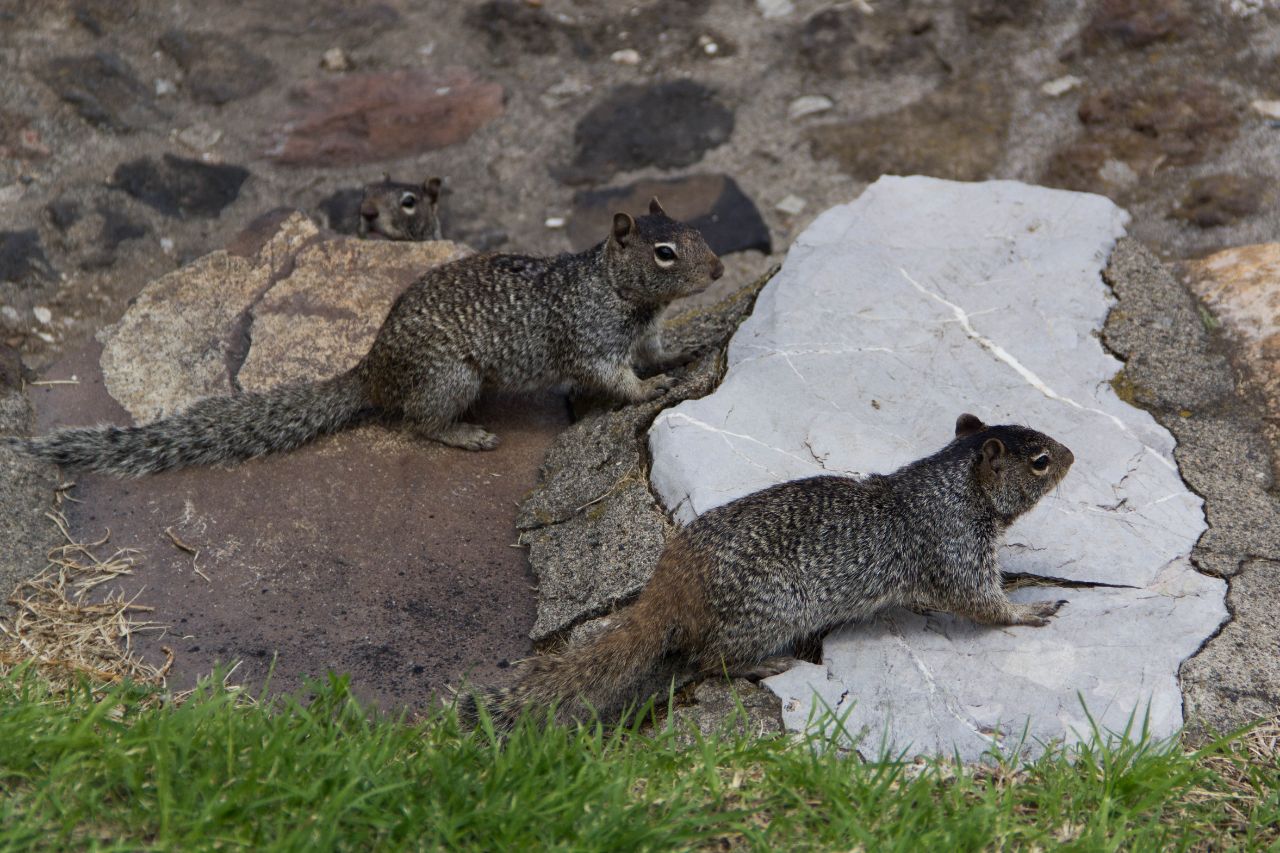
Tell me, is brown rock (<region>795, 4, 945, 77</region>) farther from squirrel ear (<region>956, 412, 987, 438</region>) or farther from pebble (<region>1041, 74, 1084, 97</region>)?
squirrel ear (<region>956, 412, 987, 438</region>)

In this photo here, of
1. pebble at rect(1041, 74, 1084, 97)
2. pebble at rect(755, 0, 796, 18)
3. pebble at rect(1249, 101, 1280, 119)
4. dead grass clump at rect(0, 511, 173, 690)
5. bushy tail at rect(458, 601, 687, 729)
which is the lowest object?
dead grass clump at rect(0, 511, 173, 690)

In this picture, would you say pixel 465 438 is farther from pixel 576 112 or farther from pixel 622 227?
pixel 576 112

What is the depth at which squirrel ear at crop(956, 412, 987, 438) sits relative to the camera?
15.9ft

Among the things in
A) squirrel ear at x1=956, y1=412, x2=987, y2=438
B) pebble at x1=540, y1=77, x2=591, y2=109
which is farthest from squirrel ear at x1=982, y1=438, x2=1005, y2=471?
pebble at x1=540, y1=77, x2=591, y2=109

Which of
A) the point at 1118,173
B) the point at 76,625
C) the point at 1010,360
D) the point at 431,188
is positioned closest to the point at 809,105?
the point at 1118,173

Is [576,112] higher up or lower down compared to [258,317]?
higher up

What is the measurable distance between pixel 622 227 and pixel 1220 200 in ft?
9.57

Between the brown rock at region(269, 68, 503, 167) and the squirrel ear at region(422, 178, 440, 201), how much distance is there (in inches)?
16.0

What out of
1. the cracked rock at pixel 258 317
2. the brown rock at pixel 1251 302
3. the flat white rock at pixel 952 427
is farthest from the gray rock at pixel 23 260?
the brown rock at pixel 1251 302

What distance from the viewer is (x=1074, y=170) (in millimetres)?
6957

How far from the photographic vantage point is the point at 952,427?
5.28 metres

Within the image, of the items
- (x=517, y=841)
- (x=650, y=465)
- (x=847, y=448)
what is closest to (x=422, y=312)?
(x=650, y=465)

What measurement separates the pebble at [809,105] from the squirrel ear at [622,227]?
1807mm

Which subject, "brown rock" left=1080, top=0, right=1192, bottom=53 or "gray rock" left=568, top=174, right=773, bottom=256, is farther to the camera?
"brown rock" left=1080, top=0, right=1192, bottom=53
